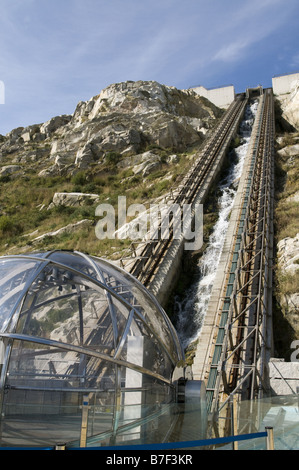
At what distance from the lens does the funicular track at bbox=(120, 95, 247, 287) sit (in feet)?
52.4

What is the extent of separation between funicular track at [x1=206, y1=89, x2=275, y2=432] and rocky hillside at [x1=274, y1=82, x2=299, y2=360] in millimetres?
418

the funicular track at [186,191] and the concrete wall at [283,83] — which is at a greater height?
the concrete wall at [283,83]

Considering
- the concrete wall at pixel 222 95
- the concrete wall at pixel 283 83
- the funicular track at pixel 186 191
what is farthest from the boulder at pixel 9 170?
the concrete wall at pixel 283 83

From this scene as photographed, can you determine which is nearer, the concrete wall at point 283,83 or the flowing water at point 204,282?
the flowing water at point 204,282

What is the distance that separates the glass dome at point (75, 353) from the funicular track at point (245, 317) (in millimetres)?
1066

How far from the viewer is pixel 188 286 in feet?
54.7

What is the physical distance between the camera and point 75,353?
4.16 m

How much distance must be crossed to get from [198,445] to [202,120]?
137 ft

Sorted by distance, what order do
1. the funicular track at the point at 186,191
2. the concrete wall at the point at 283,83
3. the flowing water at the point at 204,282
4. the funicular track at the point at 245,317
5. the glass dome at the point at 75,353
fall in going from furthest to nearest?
the concrete wall at the point at 283,83 < the funicular track at the point at 186,191 < the flowing water at the point at 204,282 < the funicular track at the point at 245,317 < the glass dome at the point at 75,353

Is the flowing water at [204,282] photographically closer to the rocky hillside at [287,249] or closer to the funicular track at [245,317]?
the funicular track at [245,317]

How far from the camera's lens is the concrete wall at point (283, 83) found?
2040 inches

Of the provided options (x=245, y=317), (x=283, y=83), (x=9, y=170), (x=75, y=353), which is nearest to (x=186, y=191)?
(x=245, y=317)

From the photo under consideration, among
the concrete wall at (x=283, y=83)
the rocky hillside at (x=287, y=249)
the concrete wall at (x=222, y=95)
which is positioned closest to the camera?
the rocky hillside at (x=287, y=249)

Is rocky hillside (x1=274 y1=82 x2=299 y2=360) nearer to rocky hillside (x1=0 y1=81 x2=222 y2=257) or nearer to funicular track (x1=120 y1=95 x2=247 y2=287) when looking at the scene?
funicular track (x1=120 y1=95 x2=247 y2=287)
